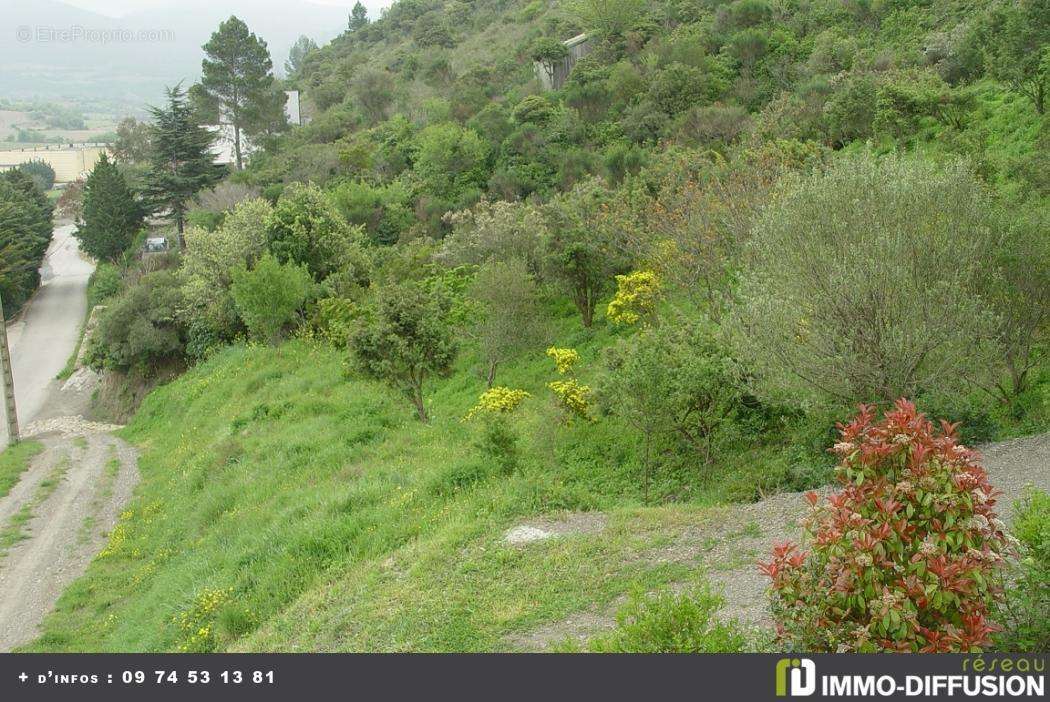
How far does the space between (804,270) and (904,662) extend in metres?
7.52

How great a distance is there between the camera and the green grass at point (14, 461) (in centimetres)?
2459

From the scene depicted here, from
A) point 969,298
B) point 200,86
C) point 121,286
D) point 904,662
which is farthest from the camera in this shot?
point 200,86

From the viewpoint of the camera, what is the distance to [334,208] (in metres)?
35.0

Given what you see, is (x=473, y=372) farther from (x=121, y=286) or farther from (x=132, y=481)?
(x=121, y=286)

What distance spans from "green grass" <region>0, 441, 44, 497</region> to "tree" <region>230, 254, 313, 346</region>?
851cm

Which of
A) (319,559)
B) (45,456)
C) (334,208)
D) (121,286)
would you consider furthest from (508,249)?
(121,286)

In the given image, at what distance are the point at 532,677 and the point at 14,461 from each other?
2751 cm

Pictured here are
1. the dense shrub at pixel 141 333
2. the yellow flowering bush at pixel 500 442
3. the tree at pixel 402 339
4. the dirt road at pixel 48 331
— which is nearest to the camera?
the yellow flowering bush at pixel 500 442

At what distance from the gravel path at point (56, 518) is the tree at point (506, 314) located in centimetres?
1072

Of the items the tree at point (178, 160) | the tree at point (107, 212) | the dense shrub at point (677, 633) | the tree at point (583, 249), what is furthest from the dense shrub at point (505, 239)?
the tree at point (107, 212)

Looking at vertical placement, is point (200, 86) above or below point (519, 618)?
above

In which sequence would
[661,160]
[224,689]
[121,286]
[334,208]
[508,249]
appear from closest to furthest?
[224,689] → [508,249] → [661,160] → [334,208] → [121,286]

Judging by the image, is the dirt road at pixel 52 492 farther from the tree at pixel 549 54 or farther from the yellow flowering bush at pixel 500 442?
the tree at pixel 549 54

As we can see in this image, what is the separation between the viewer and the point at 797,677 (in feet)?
17.5
